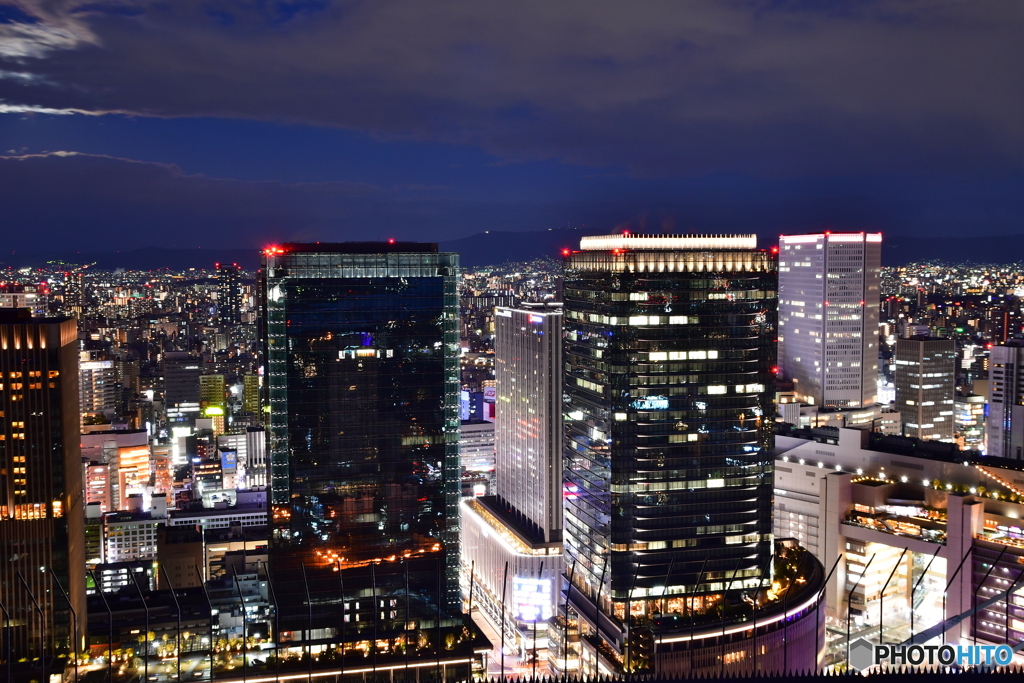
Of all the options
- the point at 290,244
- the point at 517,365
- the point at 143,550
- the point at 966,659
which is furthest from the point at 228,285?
the point at 966,659

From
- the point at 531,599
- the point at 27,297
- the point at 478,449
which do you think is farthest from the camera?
the point at 478,449

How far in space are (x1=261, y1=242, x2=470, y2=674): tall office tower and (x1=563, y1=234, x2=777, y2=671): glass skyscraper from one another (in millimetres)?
5229

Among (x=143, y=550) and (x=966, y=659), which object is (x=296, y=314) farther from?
(x=143, y=550)

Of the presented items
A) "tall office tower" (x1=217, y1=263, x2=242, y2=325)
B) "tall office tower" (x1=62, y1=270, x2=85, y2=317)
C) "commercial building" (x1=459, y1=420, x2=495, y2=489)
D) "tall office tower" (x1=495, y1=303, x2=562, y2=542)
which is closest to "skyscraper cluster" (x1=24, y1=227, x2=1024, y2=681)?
"tall office tower" (x1=495, y1=303, x2=562, y2=542)

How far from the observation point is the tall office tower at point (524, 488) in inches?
1389

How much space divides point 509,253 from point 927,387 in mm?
33437

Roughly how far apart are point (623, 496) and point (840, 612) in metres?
11.7

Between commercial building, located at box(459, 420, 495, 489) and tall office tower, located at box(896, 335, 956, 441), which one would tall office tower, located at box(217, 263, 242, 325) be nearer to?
commercial building, located at box(459, 420, 495, 489)

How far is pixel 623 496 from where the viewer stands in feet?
92.6

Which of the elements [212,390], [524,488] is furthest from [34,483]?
[212,390]

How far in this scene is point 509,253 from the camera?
240 feet

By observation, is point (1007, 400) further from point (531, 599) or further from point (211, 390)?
point (211, 390)

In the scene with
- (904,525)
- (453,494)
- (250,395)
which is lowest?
(250,395)

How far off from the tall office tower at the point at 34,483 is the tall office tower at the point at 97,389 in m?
50.3
